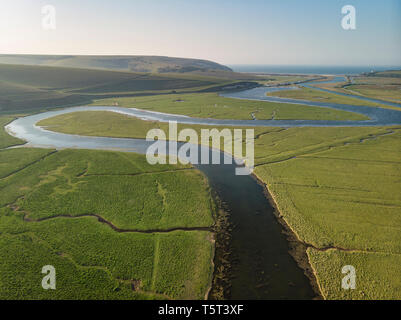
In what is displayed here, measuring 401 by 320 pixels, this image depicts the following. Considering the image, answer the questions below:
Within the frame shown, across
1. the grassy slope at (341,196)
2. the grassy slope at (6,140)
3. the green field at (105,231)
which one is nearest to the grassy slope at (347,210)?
the grassy slope at (341,196)

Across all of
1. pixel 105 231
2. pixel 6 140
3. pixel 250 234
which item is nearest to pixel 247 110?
pixel 250 234

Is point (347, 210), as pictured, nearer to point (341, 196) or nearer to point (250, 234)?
point (341, 196)

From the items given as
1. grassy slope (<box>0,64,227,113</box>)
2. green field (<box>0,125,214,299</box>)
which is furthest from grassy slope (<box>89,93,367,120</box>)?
green field (<box>0,125,214,299</box>)

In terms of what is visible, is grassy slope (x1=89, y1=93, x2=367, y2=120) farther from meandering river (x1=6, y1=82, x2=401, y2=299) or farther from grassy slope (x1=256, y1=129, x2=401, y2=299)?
meandering river (x1=6, y1=82, x2=401, y2=299)

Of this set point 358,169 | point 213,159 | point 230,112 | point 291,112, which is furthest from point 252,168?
point 291,112

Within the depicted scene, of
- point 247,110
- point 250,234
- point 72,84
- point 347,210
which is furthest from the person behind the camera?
point 72,84
